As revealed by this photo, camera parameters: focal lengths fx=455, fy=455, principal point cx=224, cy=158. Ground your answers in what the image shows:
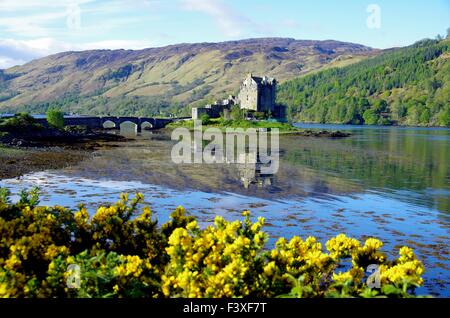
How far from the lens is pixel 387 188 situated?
147 ft

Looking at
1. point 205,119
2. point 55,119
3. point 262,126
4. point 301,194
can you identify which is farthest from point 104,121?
point 301,194

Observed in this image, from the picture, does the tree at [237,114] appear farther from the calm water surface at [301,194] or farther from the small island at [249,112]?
the calm water surface at [301,194]

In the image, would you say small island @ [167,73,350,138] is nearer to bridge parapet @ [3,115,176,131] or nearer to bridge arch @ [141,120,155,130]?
bridge parapet @ [3,115,176,131]

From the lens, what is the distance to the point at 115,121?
6860 inches

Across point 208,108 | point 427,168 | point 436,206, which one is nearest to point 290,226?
point 436,206

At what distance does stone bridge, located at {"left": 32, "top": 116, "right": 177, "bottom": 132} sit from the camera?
15229cm

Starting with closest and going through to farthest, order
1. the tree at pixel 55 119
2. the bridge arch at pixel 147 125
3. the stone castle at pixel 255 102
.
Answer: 1. the tree at pixel 55 119
2. the stone castle at pixel 255 102
3. the bridge arch at pixel 147 125

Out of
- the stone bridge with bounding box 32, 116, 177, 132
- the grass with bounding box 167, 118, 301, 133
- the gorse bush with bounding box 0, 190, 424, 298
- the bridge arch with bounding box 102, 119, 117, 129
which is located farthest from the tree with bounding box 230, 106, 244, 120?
the gorse bush with bounding box 0, 190, 424, 298

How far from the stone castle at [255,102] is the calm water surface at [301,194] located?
105m

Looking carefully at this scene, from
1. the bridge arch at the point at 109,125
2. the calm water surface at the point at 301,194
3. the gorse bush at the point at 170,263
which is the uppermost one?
the bridge arch at the point at 109,125

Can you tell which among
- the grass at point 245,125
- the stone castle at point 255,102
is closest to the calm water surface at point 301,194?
the grass at point 245,125

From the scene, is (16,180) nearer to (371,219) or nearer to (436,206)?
(371,219)

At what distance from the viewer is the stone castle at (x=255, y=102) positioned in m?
168
